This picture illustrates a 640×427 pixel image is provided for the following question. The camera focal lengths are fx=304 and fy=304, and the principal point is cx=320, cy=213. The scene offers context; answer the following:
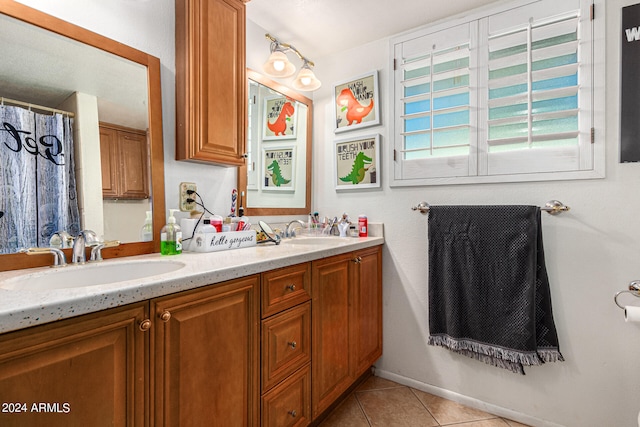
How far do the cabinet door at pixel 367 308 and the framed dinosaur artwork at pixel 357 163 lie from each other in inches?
18.9

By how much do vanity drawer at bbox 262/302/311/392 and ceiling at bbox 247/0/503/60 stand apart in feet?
5.39

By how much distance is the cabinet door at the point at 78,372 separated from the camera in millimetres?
622

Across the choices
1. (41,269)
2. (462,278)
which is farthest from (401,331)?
(41,269)

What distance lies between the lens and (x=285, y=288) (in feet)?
4.20

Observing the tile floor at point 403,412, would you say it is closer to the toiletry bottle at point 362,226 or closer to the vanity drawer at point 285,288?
the vanity drawer at point 285,288

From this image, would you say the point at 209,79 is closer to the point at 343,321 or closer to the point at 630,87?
the point at 343,321

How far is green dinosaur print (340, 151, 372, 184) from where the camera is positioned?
2123mm

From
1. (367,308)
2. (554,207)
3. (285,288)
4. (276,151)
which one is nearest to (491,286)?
(554,207)

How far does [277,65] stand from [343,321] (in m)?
1.52

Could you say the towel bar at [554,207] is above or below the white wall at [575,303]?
above

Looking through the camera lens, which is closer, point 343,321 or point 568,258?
point 568,258

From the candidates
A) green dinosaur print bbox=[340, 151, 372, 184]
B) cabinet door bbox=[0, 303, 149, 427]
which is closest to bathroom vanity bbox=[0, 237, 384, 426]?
cabinet door bbox=[0, 303, 149, 427]

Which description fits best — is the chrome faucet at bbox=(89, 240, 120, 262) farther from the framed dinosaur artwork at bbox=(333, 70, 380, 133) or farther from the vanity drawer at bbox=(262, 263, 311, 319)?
the framed dinosaur artwork at bbox=(333, 70, 380, 133)

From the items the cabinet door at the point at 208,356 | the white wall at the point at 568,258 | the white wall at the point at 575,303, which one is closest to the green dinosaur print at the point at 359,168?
the white wall at the point at 575,303
